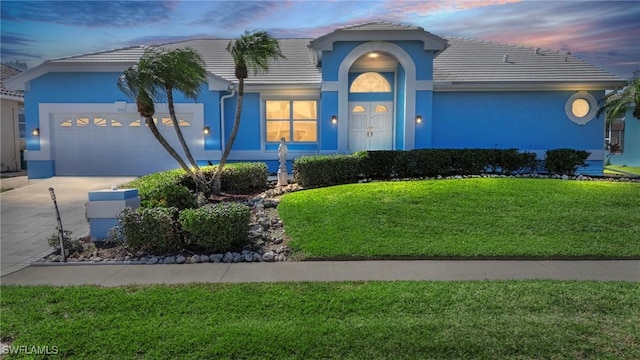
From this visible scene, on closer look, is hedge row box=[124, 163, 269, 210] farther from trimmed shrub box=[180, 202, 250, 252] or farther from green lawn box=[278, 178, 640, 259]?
green lawn box=[278, 178, 640, 259]

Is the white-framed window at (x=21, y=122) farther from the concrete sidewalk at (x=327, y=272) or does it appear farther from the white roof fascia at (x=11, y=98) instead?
the concrete sidewalk at (x=327, y=272)

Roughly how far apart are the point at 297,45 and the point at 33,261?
16.0 meters

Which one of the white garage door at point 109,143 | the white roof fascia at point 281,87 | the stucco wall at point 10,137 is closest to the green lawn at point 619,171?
the white roof fascia at point 281,87

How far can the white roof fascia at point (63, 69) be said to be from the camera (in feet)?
51.8

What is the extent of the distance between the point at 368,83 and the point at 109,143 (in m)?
10.6

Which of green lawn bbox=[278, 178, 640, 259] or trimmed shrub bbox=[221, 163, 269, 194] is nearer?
green lawn bbox=[278, 178, 640, 259]

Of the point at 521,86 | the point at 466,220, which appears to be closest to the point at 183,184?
the point at 466,220

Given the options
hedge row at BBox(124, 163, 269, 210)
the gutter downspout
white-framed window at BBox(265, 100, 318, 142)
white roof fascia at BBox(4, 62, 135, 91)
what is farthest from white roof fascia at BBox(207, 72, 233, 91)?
hedge row at BBox(124, 163, 269, 210)

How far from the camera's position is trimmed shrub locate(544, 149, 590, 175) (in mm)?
13555

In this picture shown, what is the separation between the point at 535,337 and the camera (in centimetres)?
400

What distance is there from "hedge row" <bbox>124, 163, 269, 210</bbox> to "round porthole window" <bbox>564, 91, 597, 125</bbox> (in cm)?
1226

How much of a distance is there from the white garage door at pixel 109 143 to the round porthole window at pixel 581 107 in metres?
14.7

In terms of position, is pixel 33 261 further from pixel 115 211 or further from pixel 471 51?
pixel 471 51

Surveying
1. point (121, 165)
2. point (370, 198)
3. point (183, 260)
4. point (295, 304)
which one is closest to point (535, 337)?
point (295, 304)
